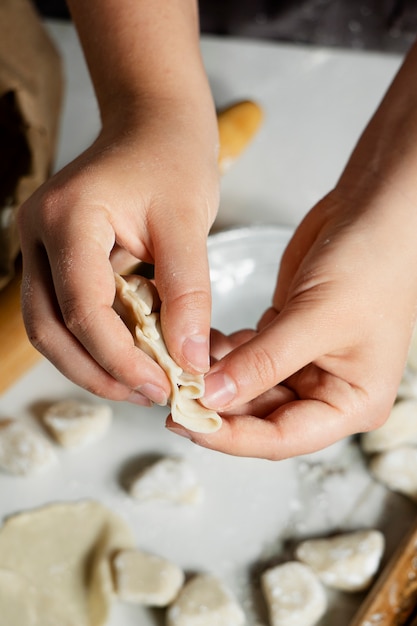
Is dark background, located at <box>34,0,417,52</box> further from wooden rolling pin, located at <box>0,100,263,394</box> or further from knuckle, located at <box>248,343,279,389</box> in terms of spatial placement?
knuckle, located at <box>248,343,279,389</box>

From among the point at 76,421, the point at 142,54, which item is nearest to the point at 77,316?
the point at 142,54

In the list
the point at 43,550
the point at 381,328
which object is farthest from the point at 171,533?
the point at 381,328

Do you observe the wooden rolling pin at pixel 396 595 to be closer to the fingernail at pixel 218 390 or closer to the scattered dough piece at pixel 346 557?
the scattered dough piece at pixel 346 557

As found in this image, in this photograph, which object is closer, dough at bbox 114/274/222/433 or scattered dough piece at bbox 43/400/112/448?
dough at bbox 114/274/222/433

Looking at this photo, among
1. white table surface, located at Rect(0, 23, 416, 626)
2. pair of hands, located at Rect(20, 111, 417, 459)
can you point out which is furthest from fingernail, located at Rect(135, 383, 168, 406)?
white table surface, located at Rect(0, 23, 416, 626)

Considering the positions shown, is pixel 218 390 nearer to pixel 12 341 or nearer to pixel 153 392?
pixel 153 392

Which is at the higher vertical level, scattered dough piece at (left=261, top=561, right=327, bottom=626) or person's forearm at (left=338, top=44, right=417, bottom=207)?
person's forearm at (left=338, top=44, right=417, bottom=207)

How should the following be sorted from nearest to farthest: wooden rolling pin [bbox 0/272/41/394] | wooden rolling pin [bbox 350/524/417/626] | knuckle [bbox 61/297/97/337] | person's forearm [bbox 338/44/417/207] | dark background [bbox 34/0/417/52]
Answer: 1. knuckle [bbox 61/297/97/337]
2. person's forearm [bbox 338/44/417/207]
3. wooden rolling pin [bbox 350/524/417/626]
4. wooden rolling pin [bbox 0/272/41/394]
5. dark background [bbox 34/0/417/52]

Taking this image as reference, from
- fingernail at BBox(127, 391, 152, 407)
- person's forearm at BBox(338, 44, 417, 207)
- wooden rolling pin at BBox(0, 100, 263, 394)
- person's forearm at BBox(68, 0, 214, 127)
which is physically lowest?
wooden rolling pin at BBox(0, 100, 263, 394)
